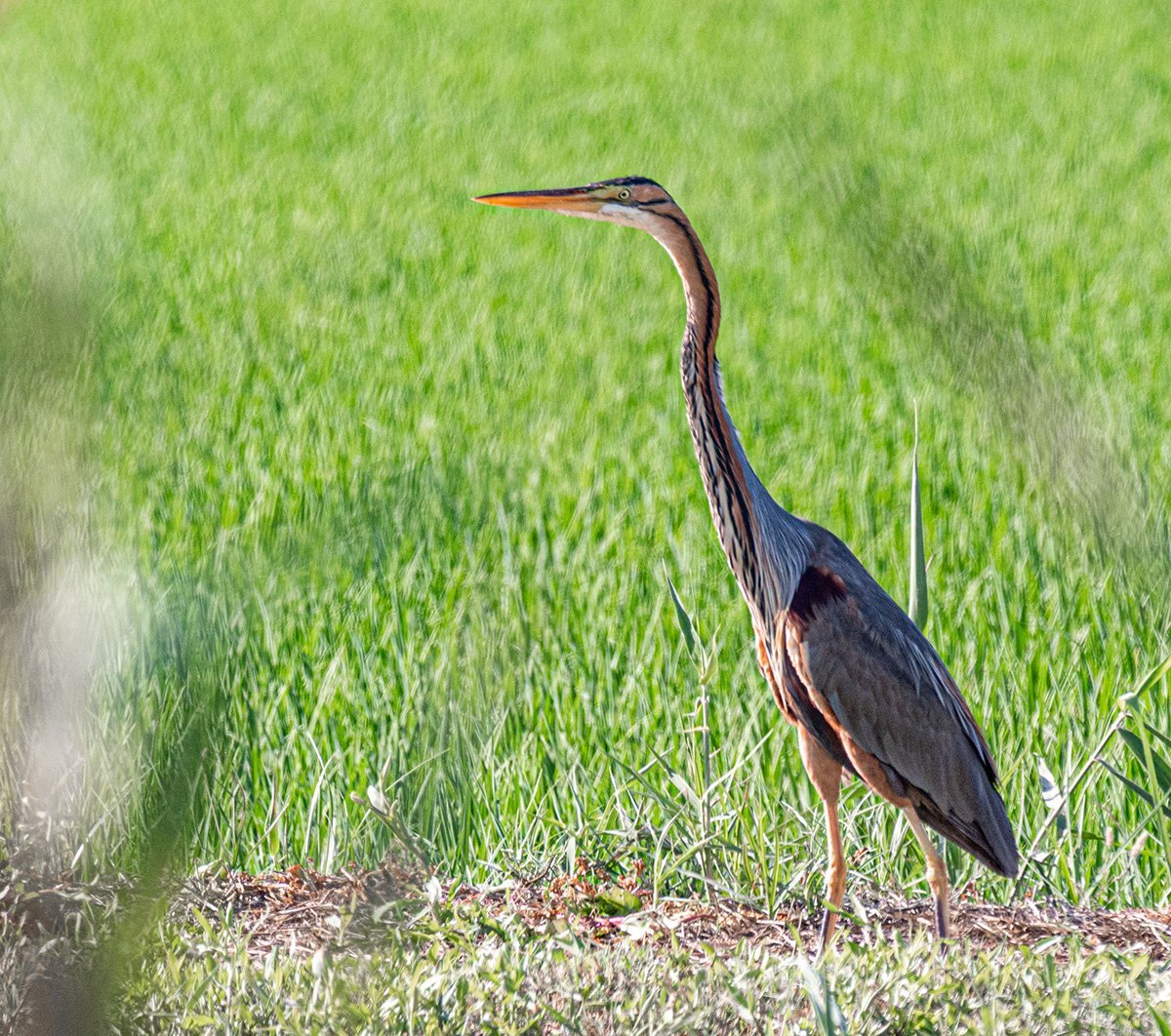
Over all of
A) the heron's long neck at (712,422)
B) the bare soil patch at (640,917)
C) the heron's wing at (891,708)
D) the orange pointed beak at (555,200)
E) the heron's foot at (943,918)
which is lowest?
the bare soil patch at (640,917)

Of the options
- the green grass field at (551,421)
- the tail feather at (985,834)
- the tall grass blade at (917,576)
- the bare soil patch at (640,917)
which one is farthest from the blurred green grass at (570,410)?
the tail feather at (985,834)

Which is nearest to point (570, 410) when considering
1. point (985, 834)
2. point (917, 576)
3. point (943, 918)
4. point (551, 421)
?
point (551, 421)

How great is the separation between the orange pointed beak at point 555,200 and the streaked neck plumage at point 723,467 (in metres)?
0.11

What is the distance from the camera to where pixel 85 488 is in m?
0.78

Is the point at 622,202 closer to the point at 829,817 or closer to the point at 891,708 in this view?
the point at 891,708

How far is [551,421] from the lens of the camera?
18.4 ft

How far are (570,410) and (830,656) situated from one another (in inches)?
119

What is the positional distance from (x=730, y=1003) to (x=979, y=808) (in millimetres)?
716

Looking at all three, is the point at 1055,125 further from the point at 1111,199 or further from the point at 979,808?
the point at 979,808

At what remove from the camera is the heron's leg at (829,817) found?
268 cm

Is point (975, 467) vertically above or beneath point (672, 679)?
above

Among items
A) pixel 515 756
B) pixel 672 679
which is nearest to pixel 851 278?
pixel 515 756

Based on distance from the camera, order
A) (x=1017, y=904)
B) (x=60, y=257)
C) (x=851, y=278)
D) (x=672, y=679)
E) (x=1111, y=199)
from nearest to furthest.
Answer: (x=60, y=257) → (x=851, y=278) → (x=1017, y=904) → (x=672, y=679) → (x=1111, y=199)

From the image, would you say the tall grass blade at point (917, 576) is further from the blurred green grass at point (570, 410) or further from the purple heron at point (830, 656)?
the blurred green grass at point (570, 410)
